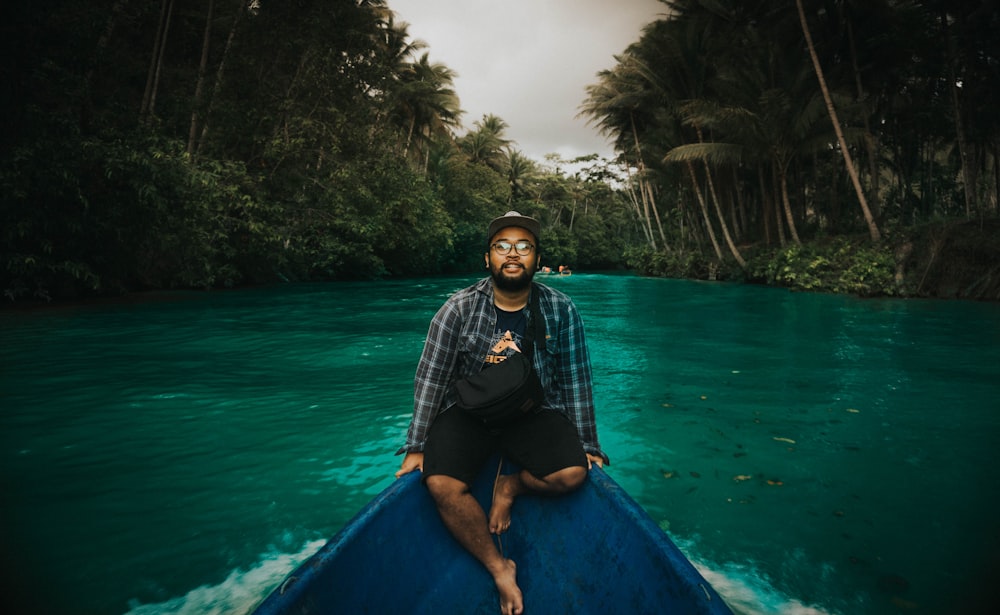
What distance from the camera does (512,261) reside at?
220 centimetres

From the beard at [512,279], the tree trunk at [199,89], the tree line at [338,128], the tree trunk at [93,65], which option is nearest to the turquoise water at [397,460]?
the beard at [512,279]

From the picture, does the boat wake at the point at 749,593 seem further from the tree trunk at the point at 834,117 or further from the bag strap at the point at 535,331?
the tree trunk at the point at 834,117

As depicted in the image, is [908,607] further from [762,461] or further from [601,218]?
→ [601,218]

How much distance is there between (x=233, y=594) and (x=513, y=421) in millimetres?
1567

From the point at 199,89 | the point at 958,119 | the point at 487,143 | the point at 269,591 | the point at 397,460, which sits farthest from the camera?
the point at 487,143

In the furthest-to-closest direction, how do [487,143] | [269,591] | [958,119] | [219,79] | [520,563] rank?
[487,143] → [958,119] → [219,79] → [269,591] → [520,563]

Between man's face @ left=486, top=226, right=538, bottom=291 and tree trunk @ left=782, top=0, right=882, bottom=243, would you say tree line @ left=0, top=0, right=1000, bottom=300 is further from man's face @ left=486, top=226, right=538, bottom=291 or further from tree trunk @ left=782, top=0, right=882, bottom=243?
man's face @ left=486, top=226, right=538, bottom=291

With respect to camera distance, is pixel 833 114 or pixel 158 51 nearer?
pixel 158 51

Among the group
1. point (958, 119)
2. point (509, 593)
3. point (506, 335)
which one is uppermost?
point (958, 119)

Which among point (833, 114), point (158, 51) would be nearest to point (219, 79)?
point (158, 51)

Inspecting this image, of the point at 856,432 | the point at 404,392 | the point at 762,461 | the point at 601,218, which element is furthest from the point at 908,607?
the point at 601,218

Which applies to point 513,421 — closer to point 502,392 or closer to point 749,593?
point 502,392

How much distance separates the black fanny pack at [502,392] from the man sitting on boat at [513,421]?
0.15 meters

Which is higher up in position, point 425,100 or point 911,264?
point 425,100
